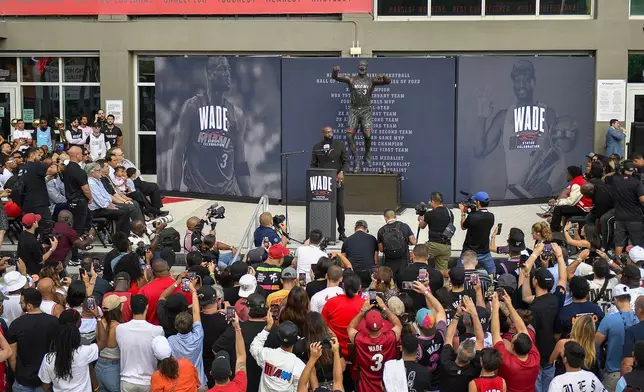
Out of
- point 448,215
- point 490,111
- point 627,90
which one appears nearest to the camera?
point 448,215

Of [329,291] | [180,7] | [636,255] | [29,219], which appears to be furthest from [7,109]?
[636,255]

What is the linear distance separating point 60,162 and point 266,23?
27.0 ft

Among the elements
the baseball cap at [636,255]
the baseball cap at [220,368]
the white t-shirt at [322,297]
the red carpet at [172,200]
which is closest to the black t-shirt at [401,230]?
the white t-shirt at [322,297]

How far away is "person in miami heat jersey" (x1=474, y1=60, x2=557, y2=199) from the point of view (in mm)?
19969

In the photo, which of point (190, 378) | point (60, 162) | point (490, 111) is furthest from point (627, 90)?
point (190, 378)

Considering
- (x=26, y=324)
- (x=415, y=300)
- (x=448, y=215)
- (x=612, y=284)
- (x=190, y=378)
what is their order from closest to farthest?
(x=190, y=378) < (x=26, y=324) < (x=415, y=300) < (x=612, y=284) < (x=448, y=215)

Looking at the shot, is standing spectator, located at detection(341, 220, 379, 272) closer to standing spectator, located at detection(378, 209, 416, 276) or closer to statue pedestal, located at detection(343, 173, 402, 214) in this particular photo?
standing spectator, located at detection(378, 209, 416, 276)

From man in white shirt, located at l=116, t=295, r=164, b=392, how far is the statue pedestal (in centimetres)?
1055

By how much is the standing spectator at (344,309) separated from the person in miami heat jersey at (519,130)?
11522mm

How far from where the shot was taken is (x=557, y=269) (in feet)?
33.6

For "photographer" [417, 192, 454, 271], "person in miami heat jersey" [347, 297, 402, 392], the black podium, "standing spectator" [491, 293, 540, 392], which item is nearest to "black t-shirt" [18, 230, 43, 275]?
the black podium

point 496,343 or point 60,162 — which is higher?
point 60,162

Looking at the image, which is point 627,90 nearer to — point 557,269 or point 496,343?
point 557,269

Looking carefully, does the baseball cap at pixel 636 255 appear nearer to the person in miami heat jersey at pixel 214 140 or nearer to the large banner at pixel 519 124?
the large banner at pixel 519 124
